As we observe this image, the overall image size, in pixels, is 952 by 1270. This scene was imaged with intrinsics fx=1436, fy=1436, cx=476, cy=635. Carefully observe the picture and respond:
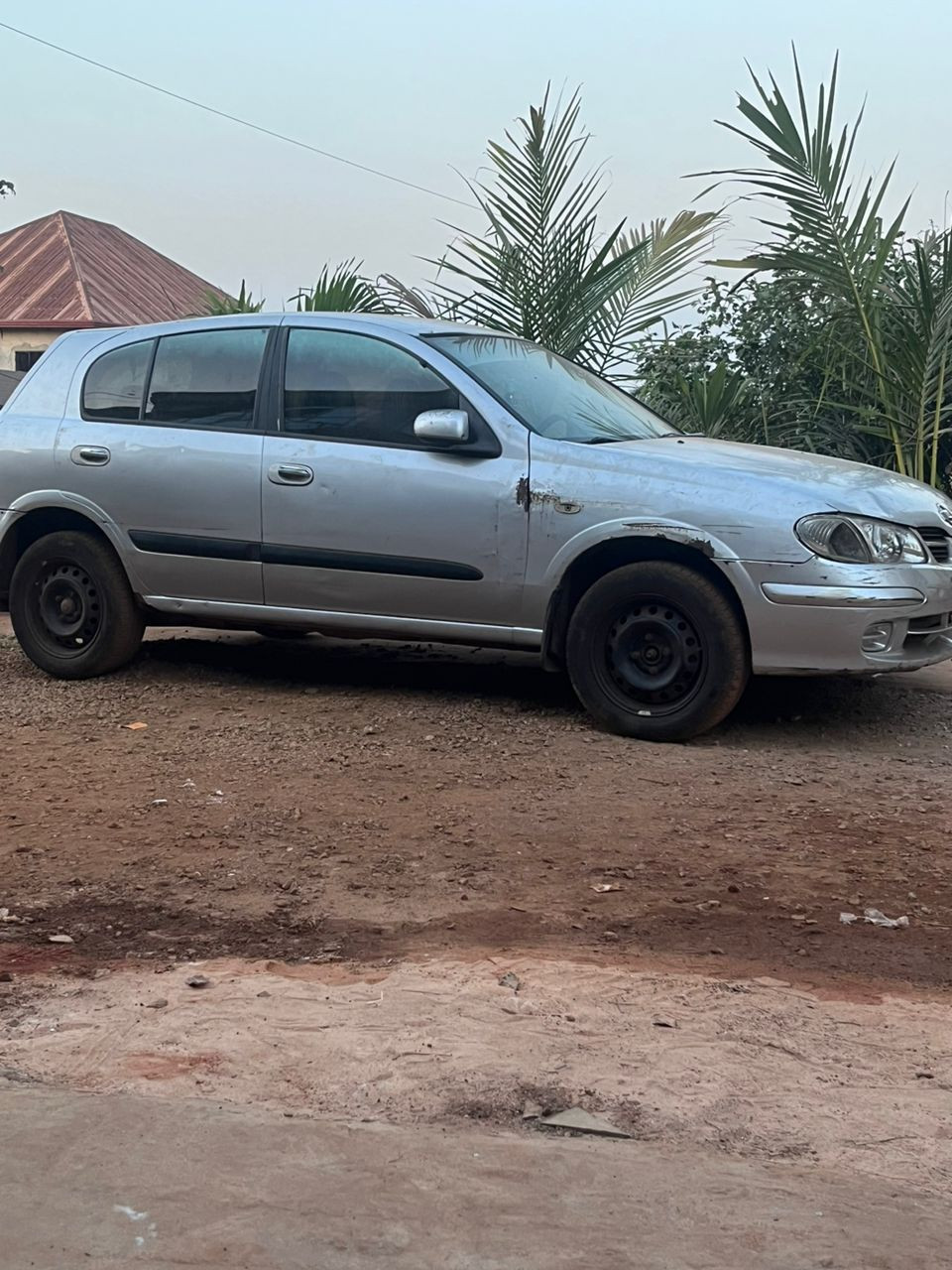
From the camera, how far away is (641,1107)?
297 centimetres

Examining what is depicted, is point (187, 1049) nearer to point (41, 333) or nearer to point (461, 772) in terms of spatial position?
point (461, 772)

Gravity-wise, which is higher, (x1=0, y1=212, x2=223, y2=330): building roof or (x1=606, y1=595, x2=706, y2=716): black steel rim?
(x1=0, y1=212, x2=223, y2=330): building roof

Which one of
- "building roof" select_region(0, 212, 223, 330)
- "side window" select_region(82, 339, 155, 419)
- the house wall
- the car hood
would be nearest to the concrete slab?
the car hood

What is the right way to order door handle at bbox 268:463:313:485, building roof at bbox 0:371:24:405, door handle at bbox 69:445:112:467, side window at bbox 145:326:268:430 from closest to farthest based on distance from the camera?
door handle at bbox 268:463:313:485, side window at bbox 145:326:268:430, door handle at bbox 69:445:112:467, building roof at bbox 0:371:24:405

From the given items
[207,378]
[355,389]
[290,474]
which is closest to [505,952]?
[290,474]

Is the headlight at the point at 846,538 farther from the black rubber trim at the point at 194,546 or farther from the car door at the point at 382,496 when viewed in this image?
the black rubber trim at the point at 194,546

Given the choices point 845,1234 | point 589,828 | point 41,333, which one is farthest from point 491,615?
point 41,333

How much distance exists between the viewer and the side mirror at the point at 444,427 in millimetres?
6176

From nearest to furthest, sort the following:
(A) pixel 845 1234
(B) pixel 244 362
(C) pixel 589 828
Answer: (A) pixel 845 1234 < (C) pixel 589 828 < (B) pixel 244 362

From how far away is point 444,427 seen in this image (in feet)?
20.3

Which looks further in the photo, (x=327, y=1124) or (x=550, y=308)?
(x=550, y=308)

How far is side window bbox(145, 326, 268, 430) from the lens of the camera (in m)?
6.83

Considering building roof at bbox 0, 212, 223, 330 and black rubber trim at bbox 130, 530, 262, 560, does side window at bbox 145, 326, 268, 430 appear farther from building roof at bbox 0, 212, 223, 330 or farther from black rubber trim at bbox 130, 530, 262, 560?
building roof at bbox 0, 212, 223, 330

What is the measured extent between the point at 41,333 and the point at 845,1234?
25613 mm
